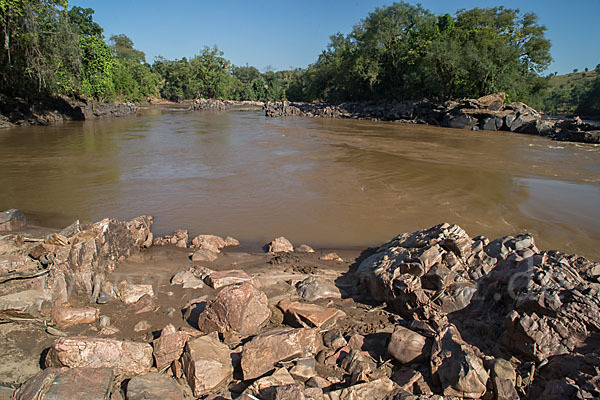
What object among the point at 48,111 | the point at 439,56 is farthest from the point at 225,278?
the point at 439,56

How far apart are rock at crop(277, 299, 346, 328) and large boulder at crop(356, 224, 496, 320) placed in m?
0.59

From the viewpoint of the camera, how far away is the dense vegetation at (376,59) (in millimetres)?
18344

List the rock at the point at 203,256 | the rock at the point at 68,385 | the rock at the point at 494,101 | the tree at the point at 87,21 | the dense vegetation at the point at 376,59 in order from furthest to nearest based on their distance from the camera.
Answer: the tree at the point at 87,21 < the rock at the point at 494,101 < the dense vegetation at the point at 376,59 < the rock at the point at 203,256 < the rock at the point at 68,385

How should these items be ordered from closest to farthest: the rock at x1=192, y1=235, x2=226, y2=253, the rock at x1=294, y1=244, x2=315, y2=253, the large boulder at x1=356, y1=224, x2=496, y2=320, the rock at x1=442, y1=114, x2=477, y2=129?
1. the large boulder at x1=356, y1=224, x2=496, y2=320
2. the rock at x1=192, y1=235, x2=226, y2=253
3. the rock at x1=294, y1=244, x2=315, y2=253
4. the rock at x1=442, y1=114, x2=477, y2=129

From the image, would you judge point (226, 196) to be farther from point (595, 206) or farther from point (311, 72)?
point (311, 72)

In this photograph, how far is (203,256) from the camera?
4695 mm

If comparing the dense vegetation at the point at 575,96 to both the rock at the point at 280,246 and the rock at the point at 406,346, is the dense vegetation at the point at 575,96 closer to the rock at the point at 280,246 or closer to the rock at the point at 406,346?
the rock at the point at 280,246

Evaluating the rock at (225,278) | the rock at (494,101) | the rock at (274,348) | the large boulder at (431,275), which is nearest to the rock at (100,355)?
the rock at (274,348)

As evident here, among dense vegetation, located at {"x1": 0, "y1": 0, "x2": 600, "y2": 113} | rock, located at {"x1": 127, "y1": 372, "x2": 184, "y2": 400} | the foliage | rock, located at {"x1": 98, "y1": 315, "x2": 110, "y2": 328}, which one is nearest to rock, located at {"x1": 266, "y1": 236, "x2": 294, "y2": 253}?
rock, located at {"x1": 98, "y1": 315, "x2": 110, "y2": 328}

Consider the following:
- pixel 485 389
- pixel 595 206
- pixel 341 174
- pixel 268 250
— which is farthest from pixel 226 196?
pixel 595 206

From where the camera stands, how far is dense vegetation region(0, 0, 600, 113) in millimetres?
18344

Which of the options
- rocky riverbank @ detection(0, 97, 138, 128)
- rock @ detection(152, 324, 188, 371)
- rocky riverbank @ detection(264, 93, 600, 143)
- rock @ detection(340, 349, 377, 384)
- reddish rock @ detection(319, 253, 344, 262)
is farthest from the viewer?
rocky riverbank @ detection(264, 93, 600, 143)

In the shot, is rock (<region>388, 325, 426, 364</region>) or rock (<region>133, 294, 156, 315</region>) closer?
rock (<region>388, 325, 426, 364</region>)

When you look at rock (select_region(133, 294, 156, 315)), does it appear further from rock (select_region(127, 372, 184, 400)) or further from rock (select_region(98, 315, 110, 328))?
rock (select_region(127, 372, 184, 400))
